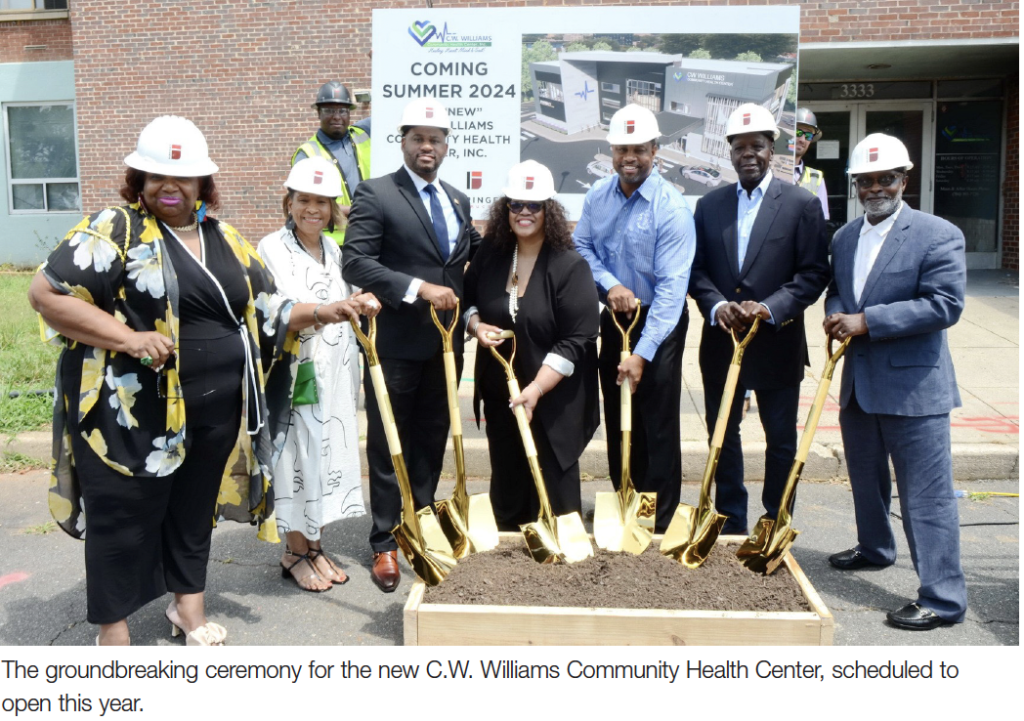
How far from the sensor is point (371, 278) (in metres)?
4.22

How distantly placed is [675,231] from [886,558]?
Answer: 6.28 feet

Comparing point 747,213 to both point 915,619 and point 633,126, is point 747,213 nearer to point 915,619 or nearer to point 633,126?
point 633,126

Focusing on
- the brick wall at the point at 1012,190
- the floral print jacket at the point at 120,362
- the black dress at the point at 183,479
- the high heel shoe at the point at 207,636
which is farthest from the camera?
the brick wall at the point at 1012,190

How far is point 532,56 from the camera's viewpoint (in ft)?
24.6

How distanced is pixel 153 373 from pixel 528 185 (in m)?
1.76

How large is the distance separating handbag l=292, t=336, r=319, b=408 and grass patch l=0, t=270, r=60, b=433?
11.2 feet

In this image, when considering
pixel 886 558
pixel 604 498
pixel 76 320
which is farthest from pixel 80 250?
pixel 886 558

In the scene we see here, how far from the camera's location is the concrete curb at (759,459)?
5.98 meters

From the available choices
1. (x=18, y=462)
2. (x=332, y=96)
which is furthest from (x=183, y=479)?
(x=332, y=96)

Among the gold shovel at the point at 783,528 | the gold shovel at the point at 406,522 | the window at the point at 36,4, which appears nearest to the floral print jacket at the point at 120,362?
the gold shovel at the point at 406,522

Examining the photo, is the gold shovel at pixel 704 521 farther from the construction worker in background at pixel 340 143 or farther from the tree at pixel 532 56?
the tree at pixel 532 56

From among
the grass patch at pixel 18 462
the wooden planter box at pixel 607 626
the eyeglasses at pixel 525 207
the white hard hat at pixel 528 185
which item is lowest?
the grass patch at pixel 18 462

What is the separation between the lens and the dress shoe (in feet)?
14.4

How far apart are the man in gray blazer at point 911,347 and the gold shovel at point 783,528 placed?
19 cm
